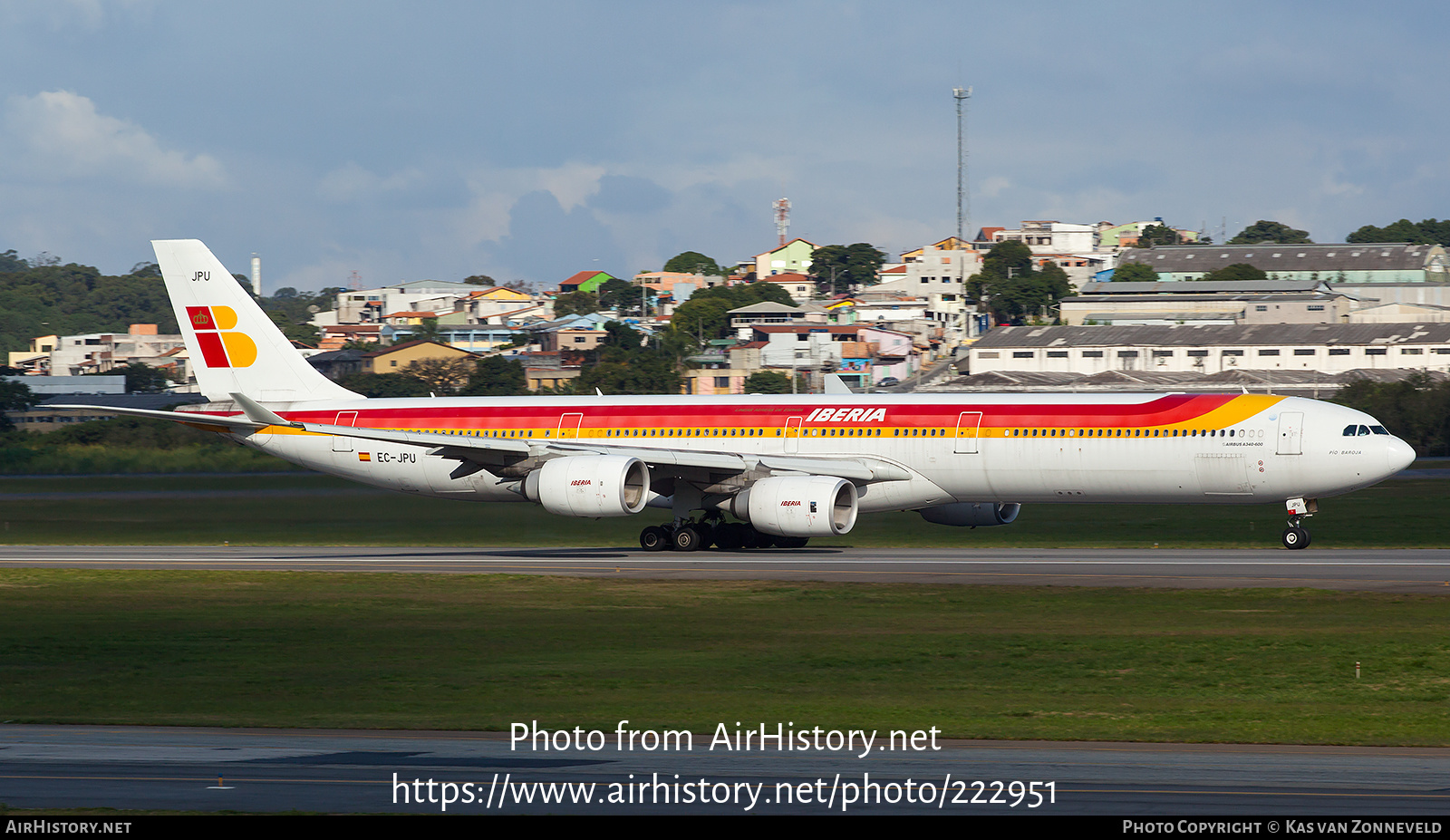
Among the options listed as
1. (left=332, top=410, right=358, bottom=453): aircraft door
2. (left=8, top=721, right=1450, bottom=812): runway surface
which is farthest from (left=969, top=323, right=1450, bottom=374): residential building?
(left=8, top=721, right=1450, bottom=812): runway surface

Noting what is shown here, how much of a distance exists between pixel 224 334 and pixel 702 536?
55.8ft

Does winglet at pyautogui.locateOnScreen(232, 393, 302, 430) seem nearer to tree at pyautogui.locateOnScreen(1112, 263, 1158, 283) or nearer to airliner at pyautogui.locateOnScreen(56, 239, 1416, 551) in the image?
airliner at pyautogui.locateOnScreen(56, 239, 1416, 551)

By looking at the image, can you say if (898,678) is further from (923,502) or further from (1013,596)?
(923,502)

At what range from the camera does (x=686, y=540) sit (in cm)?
4434

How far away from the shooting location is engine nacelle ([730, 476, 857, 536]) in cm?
3975

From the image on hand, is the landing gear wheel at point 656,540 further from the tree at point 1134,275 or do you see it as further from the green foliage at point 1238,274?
the tree at point 1134,275

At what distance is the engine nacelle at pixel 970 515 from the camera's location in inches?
1766

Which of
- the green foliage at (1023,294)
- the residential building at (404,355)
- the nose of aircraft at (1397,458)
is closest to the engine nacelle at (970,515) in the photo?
the nose of aircraft at (1397,458)

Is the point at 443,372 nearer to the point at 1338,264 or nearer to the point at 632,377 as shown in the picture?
the point at 632,377

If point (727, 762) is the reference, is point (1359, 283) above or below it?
above

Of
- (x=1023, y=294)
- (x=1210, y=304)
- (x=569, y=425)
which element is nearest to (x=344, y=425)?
(x=569, y=425)
